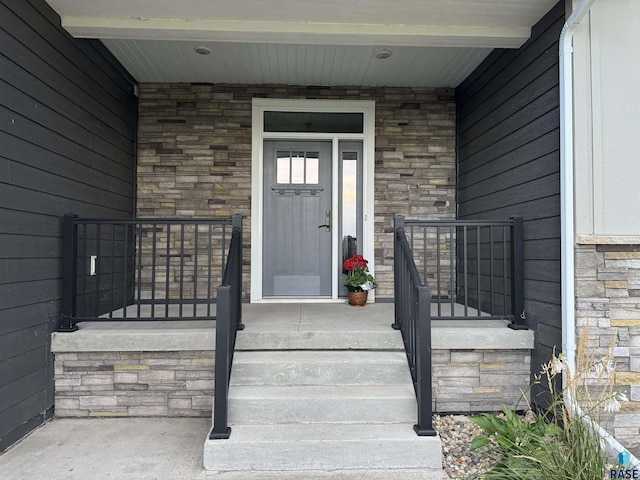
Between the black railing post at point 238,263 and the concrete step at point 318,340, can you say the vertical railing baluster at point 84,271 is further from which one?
the concrete step at point 318,340

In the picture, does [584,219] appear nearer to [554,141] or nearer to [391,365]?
[554,141]

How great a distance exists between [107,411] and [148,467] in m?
0.84

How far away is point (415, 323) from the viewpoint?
2.44 metres

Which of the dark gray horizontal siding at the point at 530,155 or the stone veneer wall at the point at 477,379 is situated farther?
the stone veneer wall at the point at 477,379

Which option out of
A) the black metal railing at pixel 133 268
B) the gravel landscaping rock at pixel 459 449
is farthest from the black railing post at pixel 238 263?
the gravel landscaping rock at pixel 459 449

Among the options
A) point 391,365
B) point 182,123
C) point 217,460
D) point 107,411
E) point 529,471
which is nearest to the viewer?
point 529,471

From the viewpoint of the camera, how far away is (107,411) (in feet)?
9.20

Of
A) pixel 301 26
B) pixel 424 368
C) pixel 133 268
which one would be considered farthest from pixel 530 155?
pixel 133 268

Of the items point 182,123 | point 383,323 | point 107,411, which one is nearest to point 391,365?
point 383,323

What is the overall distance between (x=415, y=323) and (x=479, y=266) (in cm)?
82

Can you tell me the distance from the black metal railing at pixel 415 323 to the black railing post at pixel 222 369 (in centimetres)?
102

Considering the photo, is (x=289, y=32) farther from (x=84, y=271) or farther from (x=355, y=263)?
(x=84, y=271)

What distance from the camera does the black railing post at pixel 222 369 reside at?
217cm

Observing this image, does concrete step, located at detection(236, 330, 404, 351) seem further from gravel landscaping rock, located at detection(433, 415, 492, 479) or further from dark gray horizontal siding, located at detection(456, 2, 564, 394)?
dark gray horizontal siding, located at detection(456, 2, 564, 394)
